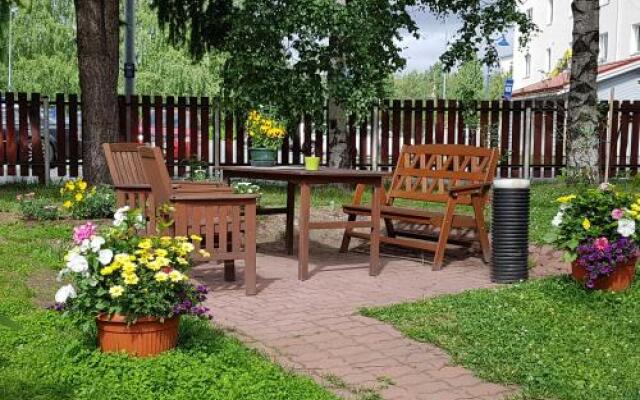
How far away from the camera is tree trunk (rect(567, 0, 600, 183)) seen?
443 inches

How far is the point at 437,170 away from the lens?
8031 millimetres

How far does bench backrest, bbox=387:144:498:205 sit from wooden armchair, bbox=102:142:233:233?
1.95m

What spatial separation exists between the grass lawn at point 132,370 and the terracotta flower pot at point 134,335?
57 millimetres

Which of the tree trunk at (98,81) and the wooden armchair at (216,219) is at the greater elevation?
the tree trunk at (98,81)

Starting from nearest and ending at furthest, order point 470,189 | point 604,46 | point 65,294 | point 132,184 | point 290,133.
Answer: point 65,294 < point 470,189 < point 132,184 < point 290,133 < point 604,46

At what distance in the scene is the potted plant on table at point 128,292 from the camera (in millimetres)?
3900

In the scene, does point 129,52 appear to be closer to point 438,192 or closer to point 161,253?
point 438,192

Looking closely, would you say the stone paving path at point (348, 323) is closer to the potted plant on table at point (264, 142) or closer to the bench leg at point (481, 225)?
the bench leg at point (481, 225)

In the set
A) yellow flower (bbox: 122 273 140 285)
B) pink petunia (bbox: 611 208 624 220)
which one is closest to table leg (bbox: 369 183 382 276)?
pink petunia (bbox: 611 208 624 220)

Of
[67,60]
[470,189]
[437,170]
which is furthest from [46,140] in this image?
[67,60]

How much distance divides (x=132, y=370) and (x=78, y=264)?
58 centimetres

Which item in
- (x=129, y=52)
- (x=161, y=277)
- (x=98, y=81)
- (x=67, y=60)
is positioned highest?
(x=67, y=60)

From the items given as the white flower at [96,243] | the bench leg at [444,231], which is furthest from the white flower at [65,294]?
the bench leg at [444,231]

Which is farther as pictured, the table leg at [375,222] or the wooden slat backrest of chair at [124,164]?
the wooden slat backrest of chair at [124,164]
